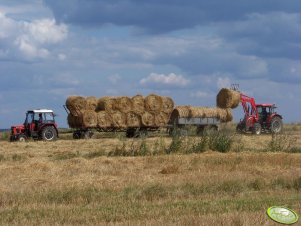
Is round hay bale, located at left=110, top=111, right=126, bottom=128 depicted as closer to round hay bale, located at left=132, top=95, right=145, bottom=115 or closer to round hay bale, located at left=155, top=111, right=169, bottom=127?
round hay bale, located at left=132, top=95, right=145, bottom=115

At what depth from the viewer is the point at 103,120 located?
38031 millimetres

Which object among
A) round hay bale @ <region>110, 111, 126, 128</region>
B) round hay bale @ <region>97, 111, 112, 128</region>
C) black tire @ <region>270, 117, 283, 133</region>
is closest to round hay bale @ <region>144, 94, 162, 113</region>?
round hay bale @ <region>110, 111, 126, 128</region>

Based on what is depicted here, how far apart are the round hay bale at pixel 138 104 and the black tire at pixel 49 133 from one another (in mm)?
5313

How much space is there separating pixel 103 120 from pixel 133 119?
2.11 metres

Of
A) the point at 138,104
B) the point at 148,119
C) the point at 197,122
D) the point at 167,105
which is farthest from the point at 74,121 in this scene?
the point at 197,122

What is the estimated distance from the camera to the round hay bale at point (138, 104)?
39219 millimetres

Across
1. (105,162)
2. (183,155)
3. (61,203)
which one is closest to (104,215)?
(61,203)

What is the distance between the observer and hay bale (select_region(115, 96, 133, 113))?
127ft

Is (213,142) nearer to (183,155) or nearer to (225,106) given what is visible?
(183,155)

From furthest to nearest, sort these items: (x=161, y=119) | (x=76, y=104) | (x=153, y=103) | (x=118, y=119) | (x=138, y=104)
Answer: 1. (x=161, y=119)
2. (x=153, y=103)
3. (x=138, y=104)
4. (x=118, y=119)
5. (x=76, y=104)

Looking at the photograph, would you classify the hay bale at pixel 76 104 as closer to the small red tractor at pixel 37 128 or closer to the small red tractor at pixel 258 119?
the small red tractor at pixel 37 128

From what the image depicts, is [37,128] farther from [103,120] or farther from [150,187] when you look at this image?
[150,187]

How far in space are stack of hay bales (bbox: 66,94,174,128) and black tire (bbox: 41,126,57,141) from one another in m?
1.71

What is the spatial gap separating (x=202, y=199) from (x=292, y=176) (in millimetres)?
4444
